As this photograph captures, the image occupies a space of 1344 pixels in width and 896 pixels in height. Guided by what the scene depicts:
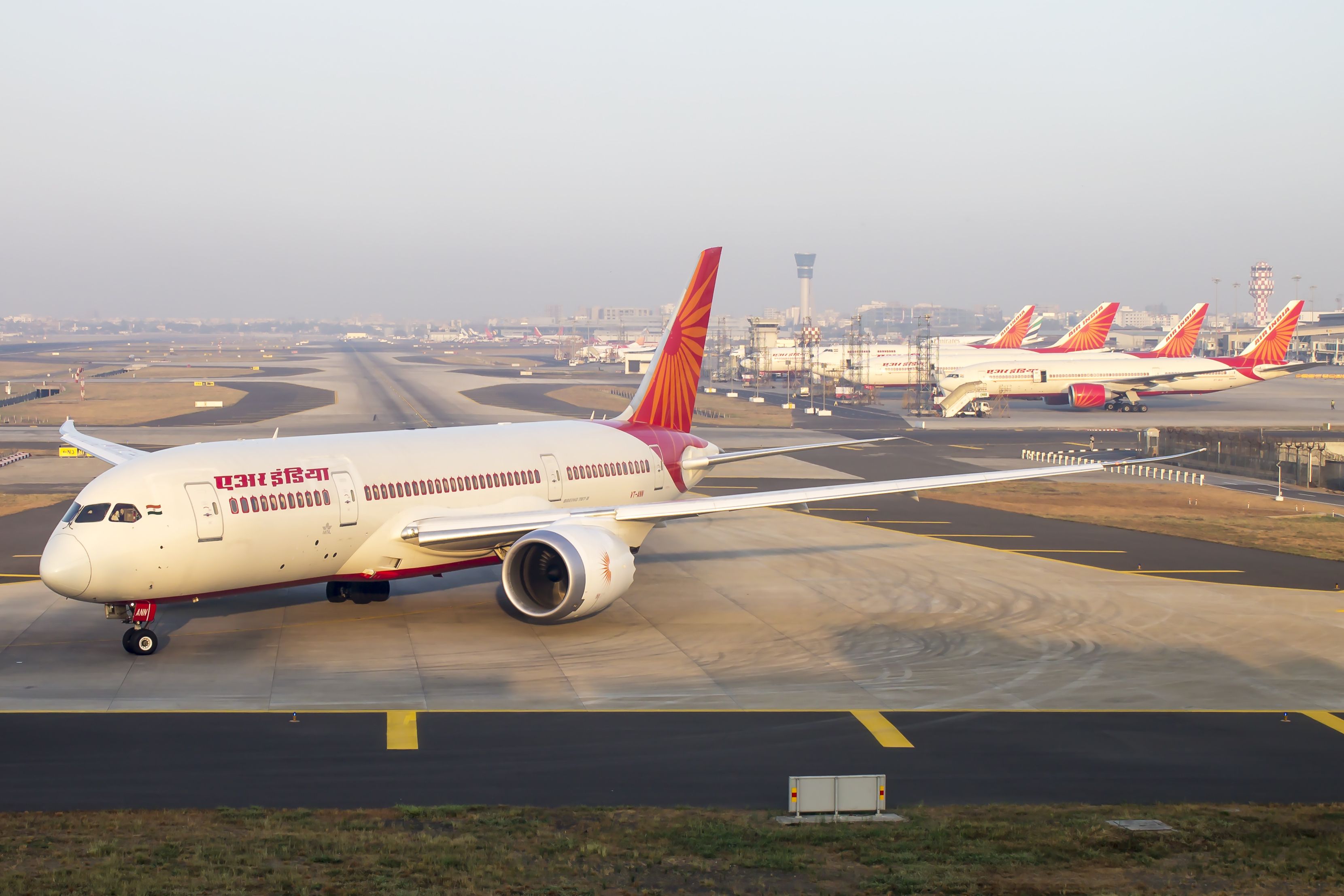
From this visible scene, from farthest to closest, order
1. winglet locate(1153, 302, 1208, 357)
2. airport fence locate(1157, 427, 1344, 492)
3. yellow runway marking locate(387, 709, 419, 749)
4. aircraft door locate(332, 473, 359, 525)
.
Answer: winglet locate(1153, 302, 1208, 357) → airport fence locate(1157, 427, 1344, 492) → aircraft door locate(332, 473, 359, 525) → yellow runway marking locate(387, 709, 419, 749)

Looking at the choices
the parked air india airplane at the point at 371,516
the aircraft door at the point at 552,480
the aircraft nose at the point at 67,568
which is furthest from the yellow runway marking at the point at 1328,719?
the aircraft nose at the point at 67,568

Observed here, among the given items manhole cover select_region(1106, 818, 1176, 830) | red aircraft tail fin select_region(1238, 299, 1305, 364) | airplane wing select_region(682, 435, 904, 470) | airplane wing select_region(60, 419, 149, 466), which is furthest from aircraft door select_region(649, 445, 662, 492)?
red aircraft tail fin select_region(1238, 299, 1305, 364)

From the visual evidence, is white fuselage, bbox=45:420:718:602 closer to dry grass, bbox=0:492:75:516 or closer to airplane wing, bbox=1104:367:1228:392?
dry grass, bbox=0:492:75:516

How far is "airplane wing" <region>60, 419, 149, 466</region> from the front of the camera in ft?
118

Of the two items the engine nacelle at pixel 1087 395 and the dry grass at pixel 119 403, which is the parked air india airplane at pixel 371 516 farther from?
the engine nacelle at pixel 1087 395

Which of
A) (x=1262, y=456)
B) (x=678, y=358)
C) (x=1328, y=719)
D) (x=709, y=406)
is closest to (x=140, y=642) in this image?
(x=678, y=358)

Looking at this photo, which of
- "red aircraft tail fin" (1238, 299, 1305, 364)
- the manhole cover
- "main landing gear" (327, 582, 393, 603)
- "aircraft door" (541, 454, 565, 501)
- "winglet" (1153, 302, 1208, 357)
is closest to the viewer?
the manhole cover

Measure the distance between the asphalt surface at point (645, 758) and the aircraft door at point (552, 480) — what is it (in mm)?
12046

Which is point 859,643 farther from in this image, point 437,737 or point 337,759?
point 337,759

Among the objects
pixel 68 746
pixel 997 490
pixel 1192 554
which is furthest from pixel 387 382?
pixel 68 746

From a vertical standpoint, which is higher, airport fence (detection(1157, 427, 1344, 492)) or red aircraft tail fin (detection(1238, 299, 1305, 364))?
red aircraft tail fin (detection(1238, 299, 1305, 364))

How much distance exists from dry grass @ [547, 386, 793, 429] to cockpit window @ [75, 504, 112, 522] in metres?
64.8

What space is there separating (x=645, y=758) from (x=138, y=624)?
1381cm

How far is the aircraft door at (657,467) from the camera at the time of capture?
39.2 metres
